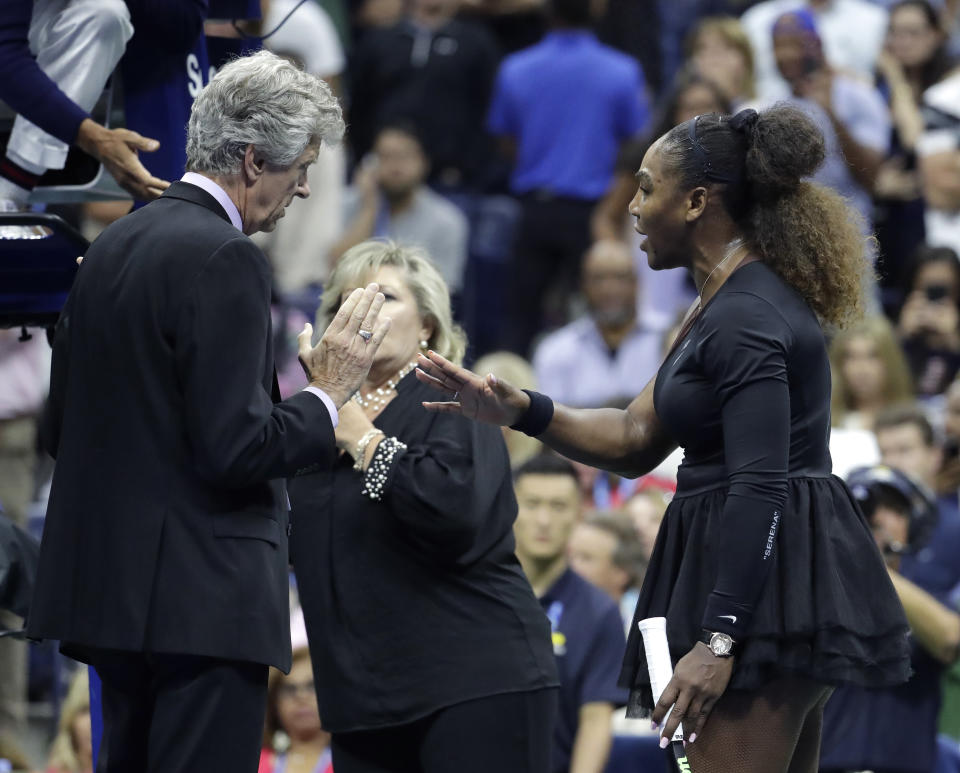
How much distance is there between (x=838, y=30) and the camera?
31.3ft

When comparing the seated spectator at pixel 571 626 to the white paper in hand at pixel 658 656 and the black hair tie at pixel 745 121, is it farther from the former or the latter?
the black hair tie at pixel 745 121

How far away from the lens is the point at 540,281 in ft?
30.6

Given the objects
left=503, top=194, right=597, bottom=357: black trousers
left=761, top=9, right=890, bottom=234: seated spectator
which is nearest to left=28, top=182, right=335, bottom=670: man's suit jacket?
left=761, top=9, right=890, bottom=234: seated spectator

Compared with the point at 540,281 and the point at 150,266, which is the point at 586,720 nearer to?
the point at 150,266

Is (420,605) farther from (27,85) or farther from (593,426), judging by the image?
(27,85)

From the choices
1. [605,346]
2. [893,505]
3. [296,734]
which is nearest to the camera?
[893,505]

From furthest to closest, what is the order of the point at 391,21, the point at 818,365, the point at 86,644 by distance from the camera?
1. the point at 391,21
2. the point at 818,365
3. the point at 86,644

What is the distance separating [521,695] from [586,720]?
1385 millimetres

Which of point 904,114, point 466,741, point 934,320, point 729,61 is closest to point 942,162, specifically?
point 904,114

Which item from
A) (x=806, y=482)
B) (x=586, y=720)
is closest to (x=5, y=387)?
(x=586, y=720)

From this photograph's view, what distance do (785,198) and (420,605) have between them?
4.32 ft

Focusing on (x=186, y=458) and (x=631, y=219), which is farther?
(x=631, y=219)

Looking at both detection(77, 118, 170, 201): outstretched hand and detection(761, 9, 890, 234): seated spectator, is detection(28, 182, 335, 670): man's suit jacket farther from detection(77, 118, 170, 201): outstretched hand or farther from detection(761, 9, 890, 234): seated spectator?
detection(761, 9, 890, 234): seated spectator

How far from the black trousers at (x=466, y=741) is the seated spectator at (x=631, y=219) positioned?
14.5 feet
